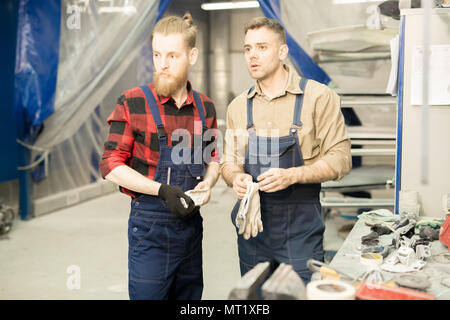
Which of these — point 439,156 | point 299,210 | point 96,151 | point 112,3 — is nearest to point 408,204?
point 439,156

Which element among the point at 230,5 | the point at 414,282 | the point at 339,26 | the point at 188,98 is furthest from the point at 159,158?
the point at 230,5

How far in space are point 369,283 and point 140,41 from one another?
347 centimetres

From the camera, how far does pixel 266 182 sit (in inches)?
75.5

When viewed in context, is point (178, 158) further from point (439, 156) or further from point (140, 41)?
point (140, 41)

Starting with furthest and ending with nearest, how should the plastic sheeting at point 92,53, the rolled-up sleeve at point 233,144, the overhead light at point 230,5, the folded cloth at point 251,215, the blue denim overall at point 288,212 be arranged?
the overhead light at point 230,5 → the plastic sheeting at point 92,53 → the rolled-up sleeve at point 233,144 → the blue denim overall at point 288,212 → the folded cloth at point 251,215

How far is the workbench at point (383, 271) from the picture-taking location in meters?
1.40

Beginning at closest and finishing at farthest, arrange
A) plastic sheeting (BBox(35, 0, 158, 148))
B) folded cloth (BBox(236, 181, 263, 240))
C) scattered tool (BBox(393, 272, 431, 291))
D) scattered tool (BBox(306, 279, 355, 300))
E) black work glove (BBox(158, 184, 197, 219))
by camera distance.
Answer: scattered tool (BBox(306, 279, 355, 300)), scattered tool (BBox(393, 272, 431, 291)), black work glove (BBox(158, 184, 197, 219)), folded cloth (BBox(236, 181, 263, 240)), plastic sheeting (BBox(35, 0, 158, 148))

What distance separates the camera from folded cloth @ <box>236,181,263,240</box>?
6.36ft

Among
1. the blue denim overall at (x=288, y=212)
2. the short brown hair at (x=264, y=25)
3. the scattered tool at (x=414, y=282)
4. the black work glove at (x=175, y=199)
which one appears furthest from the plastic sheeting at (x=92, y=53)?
the scattered tool at (x=414, y=282)

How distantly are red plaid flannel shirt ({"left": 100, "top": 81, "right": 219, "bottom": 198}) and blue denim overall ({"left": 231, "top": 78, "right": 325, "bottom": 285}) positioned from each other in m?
0.35

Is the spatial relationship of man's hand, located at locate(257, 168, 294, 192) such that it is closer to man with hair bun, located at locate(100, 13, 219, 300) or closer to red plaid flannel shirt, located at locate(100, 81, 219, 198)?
man with hair bun, located at locate(100, 13, 219, 300)

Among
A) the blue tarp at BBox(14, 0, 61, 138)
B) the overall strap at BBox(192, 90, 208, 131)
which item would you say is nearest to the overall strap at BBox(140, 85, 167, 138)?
the overall strap at BBox(192, 90, 208, 131)

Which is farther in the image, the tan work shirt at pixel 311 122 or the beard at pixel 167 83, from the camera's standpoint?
the tan work shirt at pixel 311 122

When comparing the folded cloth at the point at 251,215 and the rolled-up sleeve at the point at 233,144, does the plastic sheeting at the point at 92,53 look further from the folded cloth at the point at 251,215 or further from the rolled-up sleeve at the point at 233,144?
the folded cloth at the point at 251,215
